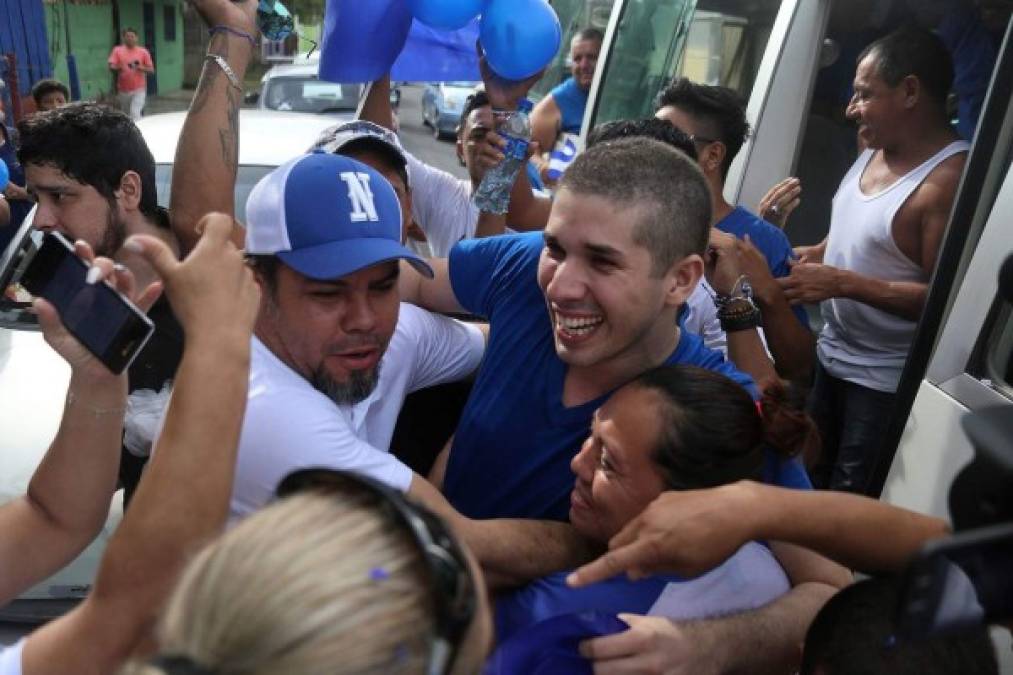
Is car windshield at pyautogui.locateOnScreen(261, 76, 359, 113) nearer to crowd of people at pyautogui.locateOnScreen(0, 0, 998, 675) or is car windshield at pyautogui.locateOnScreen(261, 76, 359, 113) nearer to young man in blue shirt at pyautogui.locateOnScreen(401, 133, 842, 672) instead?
crowd of people at pyautogui.locateOnScreen(0, 0, 998, 675)

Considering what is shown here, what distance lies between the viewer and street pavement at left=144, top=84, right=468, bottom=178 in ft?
48.1

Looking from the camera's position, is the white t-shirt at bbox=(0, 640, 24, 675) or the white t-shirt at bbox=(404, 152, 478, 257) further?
the white t-shirt at bbox=(404, 152, 478, 257)

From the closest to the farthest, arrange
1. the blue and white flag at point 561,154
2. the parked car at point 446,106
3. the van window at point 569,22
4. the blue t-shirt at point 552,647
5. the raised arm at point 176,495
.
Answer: the raised arm at point 176,495, the blue t-shirt at point 552,647, the blue and white flag at point 561,154, the van window at point 569,22, the parked car at point 446,106

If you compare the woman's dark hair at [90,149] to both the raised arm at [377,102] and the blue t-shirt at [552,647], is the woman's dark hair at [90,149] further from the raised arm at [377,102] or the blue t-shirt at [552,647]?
the blue t-shirt at [552,647]

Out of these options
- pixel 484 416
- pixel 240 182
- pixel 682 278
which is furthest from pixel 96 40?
pixel 682 278

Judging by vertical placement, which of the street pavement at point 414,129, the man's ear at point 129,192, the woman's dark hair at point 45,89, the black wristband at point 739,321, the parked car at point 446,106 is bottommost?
the street pavement at point 414,129

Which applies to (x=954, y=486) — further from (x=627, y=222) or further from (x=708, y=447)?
(x=627, y=222)

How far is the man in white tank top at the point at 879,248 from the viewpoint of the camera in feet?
9.61

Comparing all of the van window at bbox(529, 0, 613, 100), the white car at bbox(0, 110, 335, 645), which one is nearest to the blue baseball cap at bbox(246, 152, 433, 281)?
the white car at bbox(0, 110, 335, 645)

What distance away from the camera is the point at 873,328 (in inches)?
121

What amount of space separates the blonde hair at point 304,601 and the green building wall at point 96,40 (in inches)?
747

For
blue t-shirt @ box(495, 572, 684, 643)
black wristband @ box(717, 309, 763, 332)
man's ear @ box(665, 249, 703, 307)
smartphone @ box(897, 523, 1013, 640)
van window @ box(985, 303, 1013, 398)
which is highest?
smartphone @ box(897, 523, 1013, 640)

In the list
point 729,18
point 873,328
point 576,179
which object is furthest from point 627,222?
point 729,18

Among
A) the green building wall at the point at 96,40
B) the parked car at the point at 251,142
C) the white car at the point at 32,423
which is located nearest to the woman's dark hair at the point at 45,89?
the parked car at the point at 251,142
